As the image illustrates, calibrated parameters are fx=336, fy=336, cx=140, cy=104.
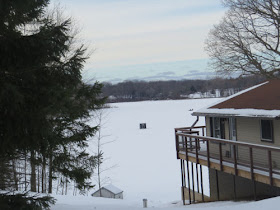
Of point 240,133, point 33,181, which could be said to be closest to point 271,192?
point 240,133

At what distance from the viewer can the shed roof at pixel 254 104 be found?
1148 cm

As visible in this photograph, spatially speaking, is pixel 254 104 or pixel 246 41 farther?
pixel 246 41

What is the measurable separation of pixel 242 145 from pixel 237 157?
1.94 m

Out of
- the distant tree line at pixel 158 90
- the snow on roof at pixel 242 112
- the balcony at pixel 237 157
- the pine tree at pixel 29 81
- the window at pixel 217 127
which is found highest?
the distant tree line at pixel 158 90

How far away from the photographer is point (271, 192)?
1312cm

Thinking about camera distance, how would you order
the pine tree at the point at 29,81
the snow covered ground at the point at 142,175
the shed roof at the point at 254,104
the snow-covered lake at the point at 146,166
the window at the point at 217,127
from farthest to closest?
the snow-covered lake at the point at 146,166 → the window at the point at 217,127 → the snow covered ground at the point at 142,175 → the shed roof at the point at 254,104 → the pine tree at the point at 29,81

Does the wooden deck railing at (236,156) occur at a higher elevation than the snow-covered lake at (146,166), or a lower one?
higher

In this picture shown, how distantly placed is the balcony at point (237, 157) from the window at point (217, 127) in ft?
2.09

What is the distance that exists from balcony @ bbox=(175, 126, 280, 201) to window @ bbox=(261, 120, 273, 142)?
92cm

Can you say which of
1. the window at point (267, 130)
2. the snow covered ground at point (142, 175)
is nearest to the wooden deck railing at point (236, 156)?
the window at point (267, 130)

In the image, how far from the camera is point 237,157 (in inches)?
494

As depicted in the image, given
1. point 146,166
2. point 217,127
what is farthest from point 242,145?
point 146,166

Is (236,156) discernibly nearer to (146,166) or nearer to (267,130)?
(267,130)

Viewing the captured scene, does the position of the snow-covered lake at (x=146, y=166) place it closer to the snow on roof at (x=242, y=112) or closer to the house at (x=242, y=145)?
the house at (x=242, y=145)
